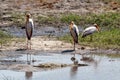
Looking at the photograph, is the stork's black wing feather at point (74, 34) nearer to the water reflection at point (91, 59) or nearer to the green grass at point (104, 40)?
the green grass at point (104, 40)

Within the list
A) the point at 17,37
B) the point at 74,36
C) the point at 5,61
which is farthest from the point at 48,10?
the point at 5,61

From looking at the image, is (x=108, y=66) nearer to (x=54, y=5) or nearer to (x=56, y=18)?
(x=56, y=18)

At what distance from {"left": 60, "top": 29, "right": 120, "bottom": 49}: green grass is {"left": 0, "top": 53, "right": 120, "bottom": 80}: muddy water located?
2.06m

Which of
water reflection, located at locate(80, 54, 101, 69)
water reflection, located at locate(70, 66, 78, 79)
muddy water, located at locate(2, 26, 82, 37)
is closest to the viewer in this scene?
water reflection, located at locate(70, 66, 78, 79)

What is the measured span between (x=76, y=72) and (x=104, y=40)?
5.31m

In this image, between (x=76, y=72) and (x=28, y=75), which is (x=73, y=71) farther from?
(x=28, y=75)

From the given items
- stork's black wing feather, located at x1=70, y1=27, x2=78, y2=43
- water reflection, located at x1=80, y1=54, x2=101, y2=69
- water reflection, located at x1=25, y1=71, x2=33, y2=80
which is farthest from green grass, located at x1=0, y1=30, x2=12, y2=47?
water reflection, located at x1=25, y1=71, x2=33, y2=80

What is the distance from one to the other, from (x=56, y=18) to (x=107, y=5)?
398cm

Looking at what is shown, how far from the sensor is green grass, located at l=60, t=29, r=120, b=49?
23.0 metres

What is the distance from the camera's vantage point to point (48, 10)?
30.4 meters

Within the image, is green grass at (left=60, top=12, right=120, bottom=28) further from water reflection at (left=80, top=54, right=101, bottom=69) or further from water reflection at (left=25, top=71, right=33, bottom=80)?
water reflection at (left=25, top=71, right=33, bottom=80)

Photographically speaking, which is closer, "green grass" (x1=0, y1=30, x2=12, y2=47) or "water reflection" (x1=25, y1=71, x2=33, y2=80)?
"water reflection" (x1=25, y1=71, x2=33, y2=80)

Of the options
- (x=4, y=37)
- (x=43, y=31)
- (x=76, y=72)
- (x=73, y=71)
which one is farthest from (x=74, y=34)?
(x=76, y=72)

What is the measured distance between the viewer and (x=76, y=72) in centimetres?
1850
